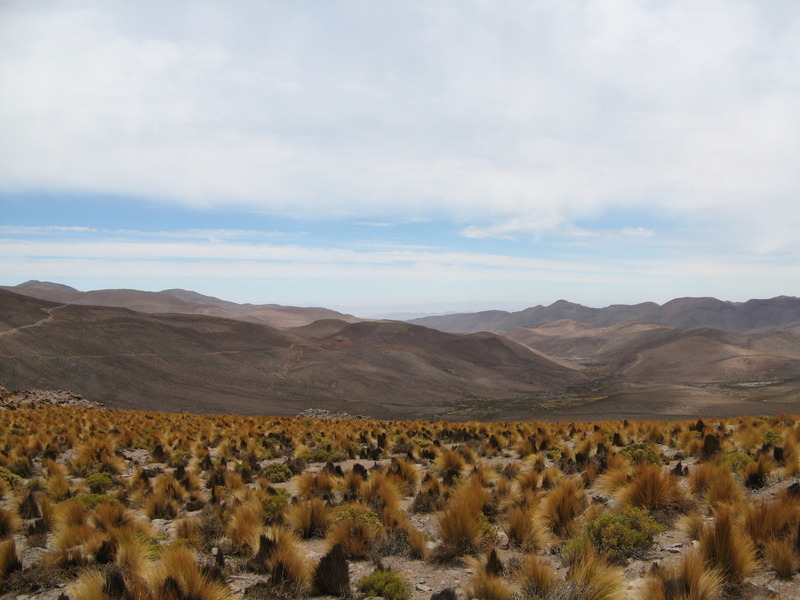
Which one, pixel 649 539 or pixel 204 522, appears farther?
pixel 204 522

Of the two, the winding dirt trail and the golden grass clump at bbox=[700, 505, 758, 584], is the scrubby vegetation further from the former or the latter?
the winding dirt trail

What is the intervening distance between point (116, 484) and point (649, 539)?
10166mm

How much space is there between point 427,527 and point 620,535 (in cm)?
275

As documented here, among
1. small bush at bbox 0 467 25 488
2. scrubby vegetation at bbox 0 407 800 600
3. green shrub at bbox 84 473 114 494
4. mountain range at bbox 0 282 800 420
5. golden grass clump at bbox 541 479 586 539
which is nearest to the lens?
scrubby vegetation at bbox 0 407 800 600

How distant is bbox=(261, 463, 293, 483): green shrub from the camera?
420 inches

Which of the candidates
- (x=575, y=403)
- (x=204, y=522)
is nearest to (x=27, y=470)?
(x=204, y=522)

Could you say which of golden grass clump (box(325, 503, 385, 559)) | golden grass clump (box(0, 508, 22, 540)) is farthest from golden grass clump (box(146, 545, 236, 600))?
golden grass clump (box(0, 508, 22, 540))

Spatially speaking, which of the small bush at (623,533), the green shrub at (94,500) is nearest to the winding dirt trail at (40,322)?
the green shrub at (94,500)

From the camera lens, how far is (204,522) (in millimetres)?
7207

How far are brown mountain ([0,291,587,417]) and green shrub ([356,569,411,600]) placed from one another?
153ft

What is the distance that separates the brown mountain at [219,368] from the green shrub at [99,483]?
40.4 meters

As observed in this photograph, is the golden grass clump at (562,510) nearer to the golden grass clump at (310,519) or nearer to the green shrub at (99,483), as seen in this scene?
the golden grass clump at (310,519)

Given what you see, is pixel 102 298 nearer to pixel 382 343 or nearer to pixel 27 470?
pixel 382 343

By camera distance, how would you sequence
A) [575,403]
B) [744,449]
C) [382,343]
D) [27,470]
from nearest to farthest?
[744,449], [27,470], [575,403], [382,343]
